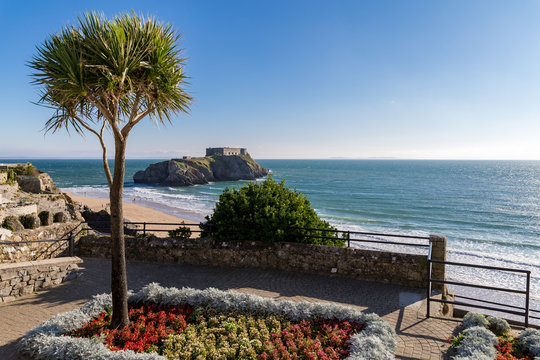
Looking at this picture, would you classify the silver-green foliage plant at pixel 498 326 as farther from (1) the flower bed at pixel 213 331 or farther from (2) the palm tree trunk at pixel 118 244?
(2) the palm tree trunk at pixel 118 244

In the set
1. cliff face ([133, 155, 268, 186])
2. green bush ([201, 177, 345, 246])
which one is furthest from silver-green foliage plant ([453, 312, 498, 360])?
cliff face ([133, 155, 268, 186])

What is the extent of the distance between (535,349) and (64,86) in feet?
31.2

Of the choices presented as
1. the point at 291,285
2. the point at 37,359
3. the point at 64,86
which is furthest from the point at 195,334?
the point at 64,86

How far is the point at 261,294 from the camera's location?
8.38 metres

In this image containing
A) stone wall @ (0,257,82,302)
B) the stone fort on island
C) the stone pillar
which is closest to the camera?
stone wall @ (0,257,82,302)

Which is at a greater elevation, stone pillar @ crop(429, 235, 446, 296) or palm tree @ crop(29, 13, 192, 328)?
palm tree @ crop(29, 13, 192, 328)

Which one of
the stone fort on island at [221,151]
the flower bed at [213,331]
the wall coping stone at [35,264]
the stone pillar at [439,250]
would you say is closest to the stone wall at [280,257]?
the stone pillar at [439,250]

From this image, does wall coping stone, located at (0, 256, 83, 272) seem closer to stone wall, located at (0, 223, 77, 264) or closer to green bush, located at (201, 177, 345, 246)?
stone wall, located at (0, 223, 77, 264)

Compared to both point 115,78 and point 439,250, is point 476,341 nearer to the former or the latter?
point 439,250

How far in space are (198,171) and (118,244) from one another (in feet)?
329

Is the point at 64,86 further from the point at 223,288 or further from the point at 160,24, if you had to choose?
the point at 223,288

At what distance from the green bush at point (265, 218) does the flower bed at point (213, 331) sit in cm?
333

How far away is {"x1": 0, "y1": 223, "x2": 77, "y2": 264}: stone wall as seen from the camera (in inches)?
447

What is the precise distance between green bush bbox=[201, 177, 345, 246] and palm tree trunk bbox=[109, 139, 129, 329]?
4804mm
